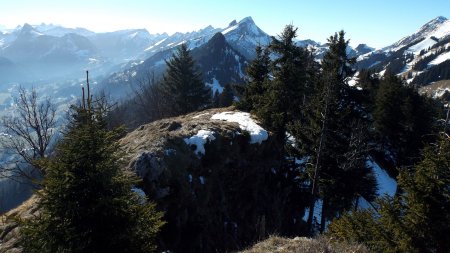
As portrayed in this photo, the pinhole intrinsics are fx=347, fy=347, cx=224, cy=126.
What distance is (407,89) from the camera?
148 feet

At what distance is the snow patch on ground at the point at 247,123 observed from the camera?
2756cm

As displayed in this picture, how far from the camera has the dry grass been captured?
912cm

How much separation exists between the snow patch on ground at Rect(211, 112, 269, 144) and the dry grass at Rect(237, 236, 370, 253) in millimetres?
16694

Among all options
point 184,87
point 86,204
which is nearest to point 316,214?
point 184,87

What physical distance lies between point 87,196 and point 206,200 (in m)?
13.5

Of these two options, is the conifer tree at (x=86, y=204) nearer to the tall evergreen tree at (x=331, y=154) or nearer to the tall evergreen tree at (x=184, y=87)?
the tall evergreen tree at (x=331, y=154)

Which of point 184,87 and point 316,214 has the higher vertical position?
point 184,87

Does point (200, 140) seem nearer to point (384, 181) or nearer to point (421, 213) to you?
point (421, 213)

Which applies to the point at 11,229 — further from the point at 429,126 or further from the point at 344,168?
the point at 429,126

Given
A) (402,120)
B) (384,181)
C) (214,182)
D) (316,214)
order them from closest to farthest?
(214,182)
(316,214)
(402,120)
(384,181)

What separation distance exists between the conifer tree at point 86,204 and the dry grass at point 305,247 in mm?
3401

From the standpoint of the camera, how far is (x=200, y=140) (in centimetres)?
2388

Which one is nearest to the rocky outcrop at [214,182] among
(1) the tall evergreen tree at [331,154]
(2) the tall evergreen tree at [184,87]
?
(1) the tall evergreen tree at [331,154]

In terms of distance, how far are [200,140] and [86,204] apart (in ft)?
49.4
